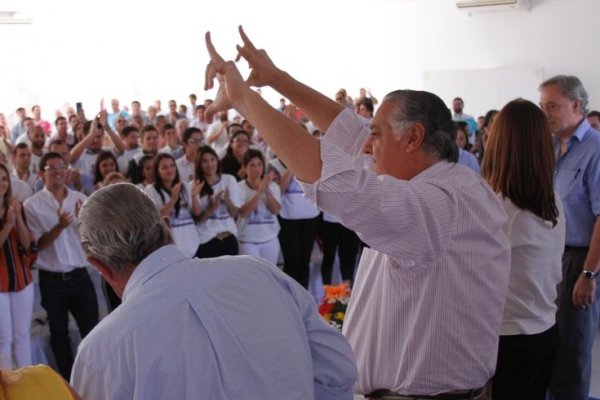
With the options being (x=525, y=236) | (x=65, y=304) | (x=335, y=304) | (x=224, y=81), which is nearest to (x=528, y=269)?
(x=525, y=236)

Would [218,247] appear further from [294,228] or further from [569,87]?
[569,87]

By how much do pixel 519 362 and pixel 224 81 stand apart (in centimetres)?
118

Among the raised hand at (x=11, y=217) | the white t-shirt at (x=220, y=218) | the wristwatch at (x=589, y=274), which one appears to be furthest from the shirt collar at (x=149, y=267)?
the white t-shirt at (x=220, y=218)

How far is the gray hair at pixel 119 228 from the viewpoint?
111 centimetres

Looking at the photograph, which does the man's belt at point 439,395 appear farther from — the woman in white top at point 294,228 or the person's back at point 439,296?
the woman in white top at point 294,228

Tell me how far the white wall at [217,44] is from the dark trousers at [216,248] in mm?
10463

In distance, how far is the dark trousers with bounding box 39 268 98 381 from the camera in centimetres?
371

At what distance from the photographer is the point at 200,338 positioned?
104cm

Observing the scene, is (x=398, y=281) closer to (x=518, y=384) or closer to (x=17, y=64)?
(x=518, y=384)

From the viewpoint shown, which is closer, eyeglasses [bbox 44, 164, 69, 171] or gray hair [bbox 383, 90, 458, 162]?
gray hair [bbox 383, 90, 458, 162]

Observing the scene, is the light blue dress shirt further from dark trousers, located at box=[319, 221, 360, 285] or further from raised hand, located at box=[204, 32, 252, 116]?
dark trousers, located at box=[319, 221, 360, 285]

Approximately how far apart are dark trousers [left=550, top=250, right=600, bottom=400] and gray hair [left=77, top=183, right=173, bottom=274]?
1.84 metres

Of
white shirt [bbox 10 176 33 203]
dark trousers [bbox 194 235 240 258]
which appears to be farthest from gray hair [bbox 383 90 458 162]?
white shirt [bbox 10 176 33 203]

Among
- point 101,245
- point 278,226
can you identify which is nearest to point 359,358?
point 101,245
